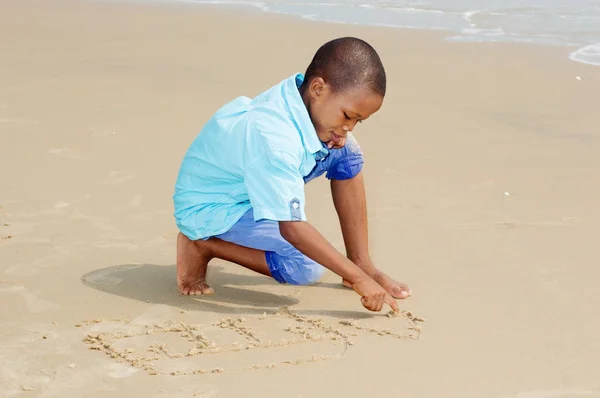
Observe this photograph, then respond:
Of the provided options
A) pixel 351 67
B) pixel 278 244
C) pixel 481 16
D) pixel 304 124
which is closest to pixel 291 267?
pixel 278 244

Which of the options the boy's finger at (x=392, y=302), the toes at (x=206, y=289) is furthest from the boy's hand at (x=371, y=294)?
the toes at (x=206, y=289)

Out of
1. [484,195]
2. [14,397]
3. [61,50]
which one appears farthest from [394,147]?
[61,50]

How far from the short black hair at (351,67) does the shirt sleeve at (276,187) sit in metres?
0.28

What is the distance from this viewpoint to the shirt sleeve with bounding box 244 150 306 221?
108 inches

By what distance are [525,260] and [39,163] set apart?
7.55ft

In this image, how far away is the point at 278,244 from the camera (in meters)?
3.12

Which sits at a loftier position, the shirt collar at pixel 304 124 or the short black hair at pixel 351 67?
the short black hair at pixel 351 67

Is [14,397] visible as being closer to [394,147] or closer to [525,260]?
[525,260]

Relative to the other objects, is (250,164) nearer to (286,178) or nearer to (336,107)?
(286,178)

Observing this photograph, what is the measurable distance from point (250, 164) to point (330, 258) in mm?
371

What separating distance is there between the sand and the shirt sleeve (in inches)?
13.8

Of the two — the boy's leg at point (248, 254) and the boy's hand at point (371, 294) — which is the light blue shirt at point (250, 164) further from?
the boy's hand at point (371, 294)

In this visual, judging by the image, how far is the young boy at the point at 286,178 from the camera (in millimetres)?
2777

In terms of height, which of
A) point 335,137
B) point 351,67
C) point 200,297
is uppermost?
point 351,67
